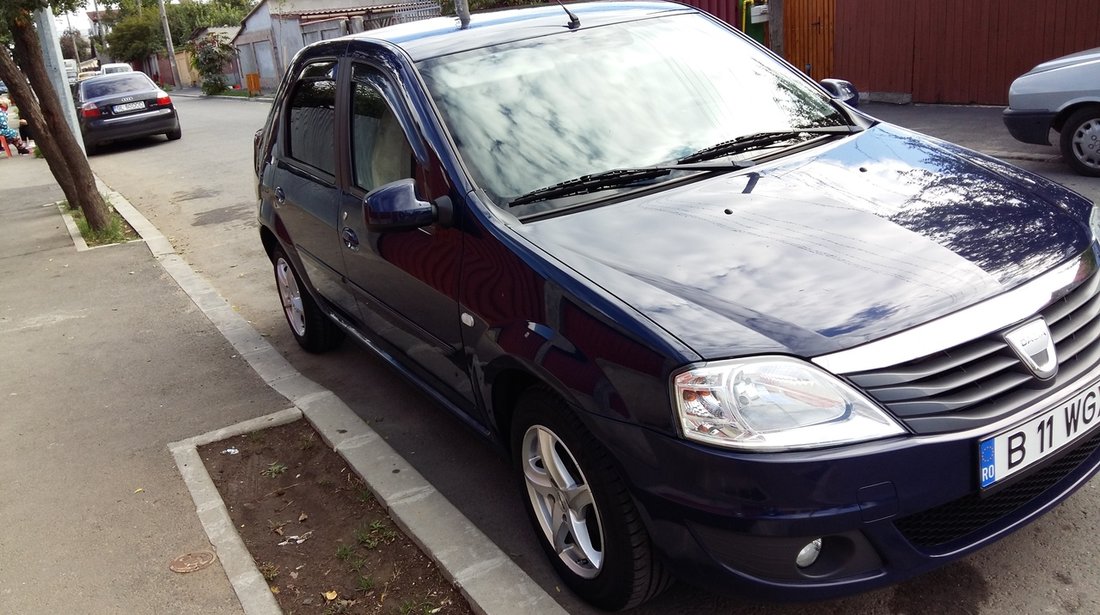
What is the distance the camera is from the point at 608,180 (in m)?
3.31

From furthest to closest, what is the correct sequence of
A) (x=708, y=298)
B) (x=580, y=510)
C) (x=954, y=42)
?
(x=954, y=42)
(x=580, y=510)
(x=708, y=298)

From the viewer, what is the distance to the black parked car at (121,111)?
18969 millimetres

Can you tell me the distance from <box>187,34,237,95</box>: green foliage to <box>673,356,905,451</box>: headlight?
44.7 metres

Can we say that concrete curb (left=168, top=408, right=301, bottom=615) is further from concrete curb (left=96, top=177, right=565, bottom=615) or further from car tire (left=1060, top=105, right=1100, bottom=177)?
car tire (left=1060, top=105, right=1100, bottom=177)

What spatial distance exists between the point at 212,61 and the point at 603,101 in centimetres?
4600

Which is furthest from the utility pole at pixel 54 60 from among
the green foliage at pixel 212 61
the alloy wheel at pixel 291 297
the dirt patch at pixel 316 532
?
the green foliage at pixel 212 61

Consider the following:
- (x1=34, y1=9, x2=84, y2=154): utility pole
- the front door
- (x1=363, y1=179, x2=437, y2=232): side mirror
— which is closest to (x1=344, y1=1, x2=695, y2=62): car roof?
the front door

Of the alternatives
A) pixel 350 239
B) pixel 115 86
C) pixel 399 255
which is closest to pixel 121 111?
pixel 115 86

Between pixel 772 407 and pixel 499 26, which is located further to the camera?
pixel 499 26

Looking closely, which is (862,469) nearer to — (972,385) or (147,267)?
(972,385)

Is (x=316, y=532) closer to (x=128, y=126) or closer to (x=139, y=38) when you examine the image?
(x=128, y=126)

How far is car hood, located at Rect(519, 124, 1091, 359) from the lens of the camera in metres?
2.44

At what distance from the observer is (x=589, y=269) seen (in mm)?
2738

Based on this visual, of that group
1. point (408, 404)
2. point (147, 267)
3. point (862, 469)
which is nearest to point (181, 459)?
point (408, 404)
